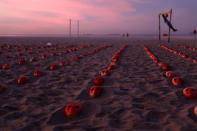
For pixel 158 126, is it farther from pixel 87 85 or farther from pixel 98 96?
pixel 87 85

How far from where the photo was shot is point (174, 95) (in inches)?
147

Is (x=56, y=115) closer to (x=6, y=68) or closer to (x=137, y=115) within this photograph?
(x=137, y=115)

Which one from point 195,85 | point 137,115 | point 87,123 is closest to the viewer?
point 87,123

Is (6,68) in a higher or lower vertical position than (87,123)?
higher

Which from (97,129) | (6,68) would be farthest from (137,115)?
(6,68)

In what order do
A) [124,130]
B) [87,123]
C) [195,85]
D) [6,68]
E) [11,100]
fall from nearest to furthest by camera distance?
[124,130]
[87,123]
[11,100]
[195,85]
[6,68]

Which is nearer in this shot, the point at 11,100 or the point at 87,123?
the point at 87,123

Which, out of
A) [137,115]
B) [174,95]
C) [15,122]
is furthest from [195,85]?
[15,122]

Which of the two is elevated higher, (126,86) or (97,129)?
(126,86)

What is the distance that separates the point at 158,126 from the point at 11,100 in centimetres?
319

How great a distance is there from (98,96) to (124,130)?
4.75ft

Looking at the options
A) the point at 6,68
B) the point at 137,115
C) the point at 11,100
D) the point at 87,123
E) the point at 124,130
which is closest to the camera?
the point at 124,130

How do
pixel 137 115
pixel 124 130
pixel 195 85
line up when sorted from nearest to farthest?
pixel 124 130 < pixel 137 115 < pixel 195 85

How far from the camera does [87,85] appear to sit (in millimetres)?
4648
